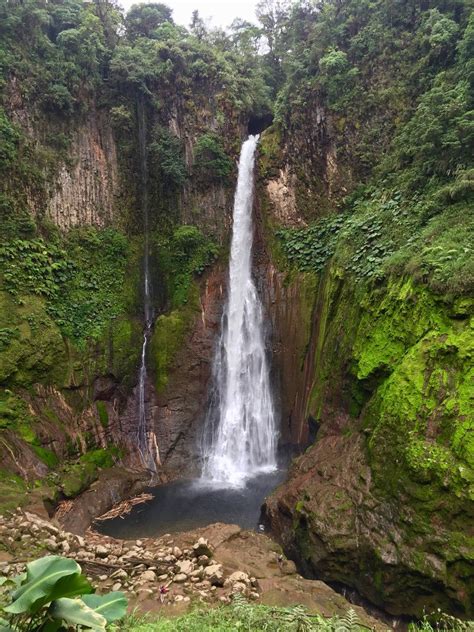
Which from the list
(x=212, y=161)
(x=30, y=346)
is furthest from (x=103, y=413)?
(x=212, y=161)

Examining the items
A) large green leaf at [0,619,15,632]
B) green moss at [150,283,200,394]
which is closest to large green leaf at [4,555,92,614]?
large green leaf at [0,619,15,632]

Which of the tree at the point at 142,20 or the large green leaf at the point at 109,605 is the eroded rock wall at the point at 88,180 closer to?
the tree at the point at 142,20

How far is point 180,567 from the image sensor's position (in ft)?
22.2

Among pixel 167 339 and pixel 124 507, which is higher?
pixel 167 339

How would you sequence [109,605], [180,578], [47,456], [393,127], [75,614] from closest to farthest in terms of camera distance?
1. [75,614]
2. [109,605]
3. [180,578]
4. [47,456]
5. [393,127]

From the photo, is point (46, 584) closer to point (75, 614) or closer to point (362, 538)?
point (75, 614)

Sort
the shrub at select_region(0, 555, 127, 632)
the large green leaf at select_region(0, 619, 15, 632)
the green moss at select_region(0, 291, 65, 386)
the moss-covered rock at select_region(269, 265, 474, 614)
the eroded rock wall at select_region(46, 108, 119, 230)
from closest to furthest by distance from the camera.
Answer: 1. the large green leaf at select_region(0, 619, 15, 632)
2. the shrub at select_region(0, 555, 127, 632)
3. the moss-covered rock at select_region(269, 265, 474, 614)
4. the green moss at select_region(0, 291, 65, 386)
5. the eroded rock wall at select_region(46, 108, 119, 230)

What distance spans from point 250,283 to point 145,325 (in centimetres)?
444

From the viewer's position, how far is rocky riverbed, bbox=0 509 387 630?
604 centimetres

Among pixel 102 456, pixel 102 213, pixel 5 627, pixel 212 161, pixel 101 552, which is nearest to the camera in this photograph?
pixel 5 627

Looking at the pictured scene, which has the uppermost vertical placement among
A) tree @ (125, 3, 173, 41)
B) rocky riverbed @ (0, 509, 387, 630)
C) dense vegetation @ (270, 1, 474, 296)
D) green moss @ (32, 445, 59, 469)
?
tree @ (125, 3, 173, 41)

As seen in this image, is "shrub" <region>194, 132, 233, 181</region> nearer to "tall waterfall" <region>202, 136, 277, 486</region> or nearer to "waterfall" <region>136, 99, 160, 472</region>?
"tall waterfall" <region>202, 136, 277, 486</region>

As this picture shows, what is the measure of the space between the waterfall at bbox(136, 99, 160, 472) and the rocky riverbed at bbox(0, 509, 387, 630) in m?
5.26

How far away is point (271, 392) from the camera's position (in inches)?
571
